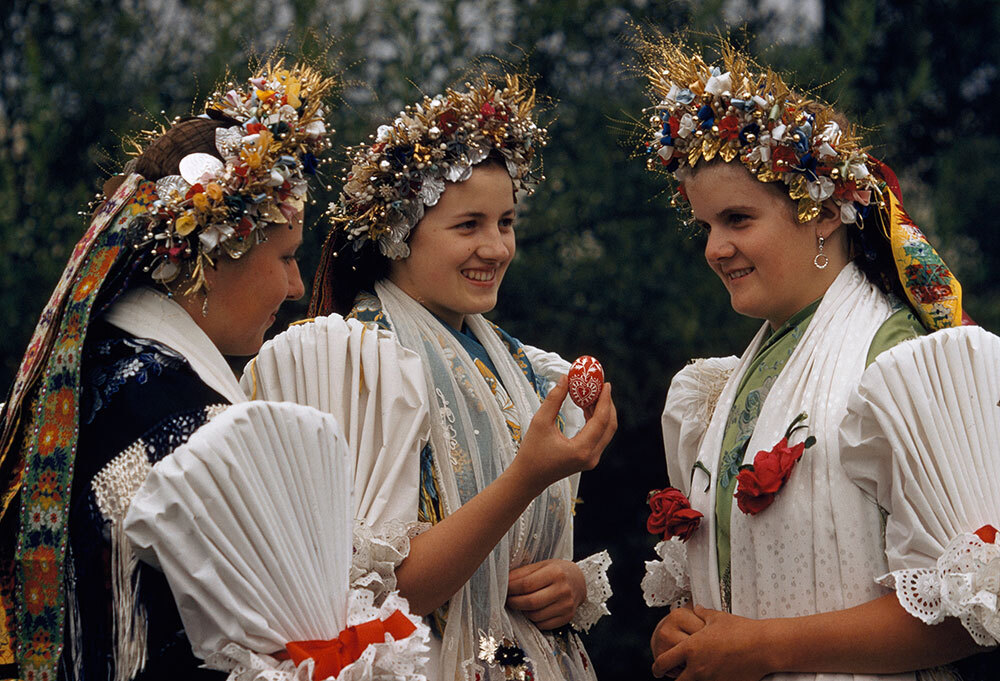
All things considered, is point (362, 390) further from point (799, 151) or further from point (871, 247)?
point (871, 247)

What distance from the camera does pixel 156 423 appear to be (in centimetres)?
225

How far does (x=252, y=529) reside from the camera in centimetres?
213

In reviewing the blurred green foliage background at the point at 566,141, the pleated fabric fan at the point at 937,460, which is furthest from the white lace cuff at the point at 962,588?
the blurred green foliage background at the point at 566,141

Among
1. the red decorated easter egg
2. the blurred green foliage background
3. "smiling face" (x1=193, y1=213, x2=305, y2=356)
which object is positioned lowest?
the red decorated easter egg

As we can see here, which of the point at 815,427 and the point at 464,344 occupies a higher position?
the point at 464,344

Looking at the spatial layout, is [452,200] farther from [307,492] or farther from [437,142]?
[307,492]

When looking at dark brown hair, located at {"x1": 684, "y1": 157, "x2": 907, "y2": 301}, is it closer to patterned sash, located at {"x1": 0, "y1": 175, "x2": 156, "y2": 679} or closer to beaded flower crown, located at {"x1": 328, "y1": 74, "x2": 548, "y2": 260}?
beaded flower crown, located at {"x1": 328, "y1": 74, "x2": 548, "y2": 260}

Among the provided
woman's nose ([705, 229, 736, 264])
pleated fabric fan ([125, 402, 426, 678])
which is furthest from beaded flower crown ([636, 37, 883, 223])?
pleated fabric fan ([125, 402, 426, 678])

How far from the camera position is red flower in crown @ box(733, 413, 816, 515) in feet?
8.77

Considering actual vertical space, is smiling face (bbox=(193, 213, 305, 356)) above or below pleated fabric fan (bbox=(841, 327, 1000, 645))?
above

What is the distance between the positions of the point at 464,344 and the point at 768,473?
102 centimetres

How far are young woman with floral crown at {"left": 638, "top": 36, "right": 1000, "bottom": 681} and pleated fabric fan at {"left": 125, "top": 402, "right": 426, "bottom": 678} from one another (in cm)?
95

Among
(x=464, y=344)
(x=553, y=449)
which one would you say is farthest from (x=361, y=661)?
(x=464, y=344)

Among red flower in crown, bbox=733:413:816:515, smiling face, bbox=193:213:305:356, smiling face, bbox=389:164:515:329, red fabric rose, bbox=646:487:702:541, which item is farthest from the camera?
smiling face, bbox=389:164:515:329
